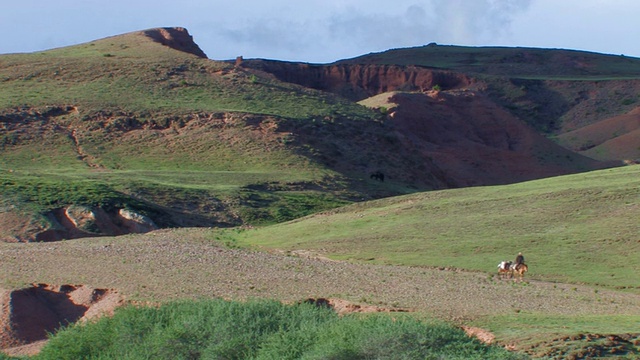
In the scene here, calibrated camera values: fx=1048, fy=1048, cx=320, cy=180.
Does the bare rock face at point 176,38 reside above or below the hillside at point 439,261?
above

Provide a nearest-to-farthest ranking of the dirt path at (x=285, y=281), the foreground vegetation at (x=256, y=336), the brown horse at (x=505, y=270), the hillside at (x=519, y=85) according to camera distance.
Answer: the foreground vegetation at (x=256, y=336)
the dirt path at (x=285, y=281)
the brown horse at (x=505, y=270)
the hillside at (x=519, y=85)

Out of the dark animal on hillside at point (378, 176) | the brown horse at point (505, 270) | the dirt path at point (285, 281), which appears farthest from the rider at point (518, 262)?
the dark animal on hillside at point (378, 176)

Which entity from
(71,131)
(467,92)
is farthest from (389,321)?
(467,92)

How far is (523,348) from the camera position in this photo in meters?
14.9

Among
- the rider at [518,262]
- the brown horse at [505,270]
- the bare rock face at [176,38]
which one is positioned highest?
the bare rock face at [176,38]

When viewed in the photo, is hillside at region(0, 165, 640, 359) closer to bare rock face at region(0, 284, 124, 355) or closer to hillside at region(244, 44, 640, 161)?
bare rock face at region(0, 284, 124, 355)

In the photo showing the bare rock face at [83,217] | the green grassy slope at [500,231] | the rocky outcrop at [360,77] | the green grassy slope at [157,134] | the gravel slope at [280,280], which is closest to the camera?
the gravel slope at [280,280]

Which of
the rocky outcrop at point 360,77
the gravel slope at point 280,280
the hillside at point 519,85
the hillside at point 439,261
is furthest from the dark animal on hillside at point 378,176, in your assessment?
the rocky outcrop at point 360,77

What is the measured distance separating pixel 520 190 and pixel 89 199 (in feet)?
50.5

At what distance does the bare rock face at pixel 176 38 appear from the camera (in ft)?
277

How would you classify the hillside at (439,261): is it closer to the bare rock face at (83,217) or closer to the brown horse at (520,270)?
the brown horse at (520,270)

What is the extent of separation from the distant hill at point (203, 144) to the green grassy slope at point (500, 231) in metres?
7.64

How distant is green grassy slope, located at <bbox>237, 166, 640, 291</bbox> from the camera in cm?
2639

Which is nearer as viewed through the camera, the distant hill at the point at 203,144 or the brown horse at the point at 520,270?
the brown horse at the point at 520,270
